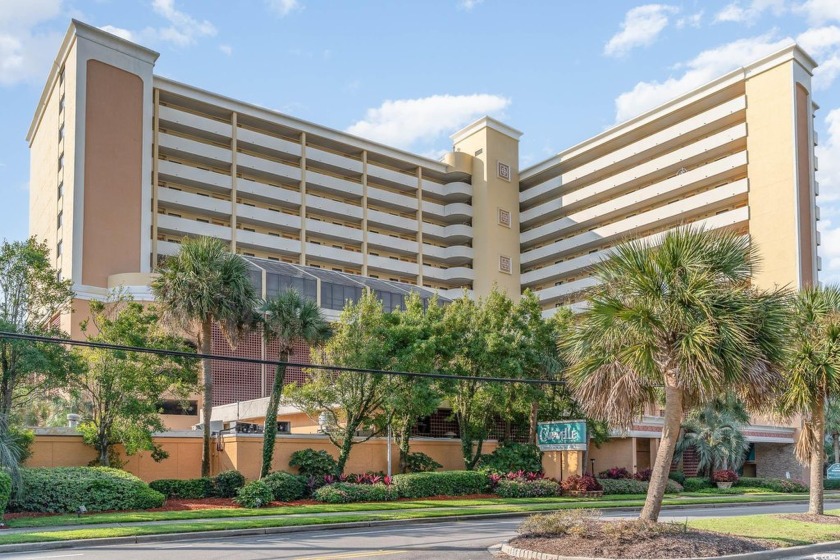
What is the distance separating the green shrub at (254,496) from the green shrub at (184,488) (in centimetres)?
200

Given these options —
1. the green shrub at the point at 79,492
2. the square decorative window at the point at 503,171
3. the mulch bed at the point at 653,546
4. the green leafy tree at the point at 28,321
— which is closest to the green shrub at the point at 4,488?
the green shrub at the point at 79,492

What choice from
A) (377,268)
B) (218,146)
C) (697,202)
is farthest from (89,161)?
(697,202)

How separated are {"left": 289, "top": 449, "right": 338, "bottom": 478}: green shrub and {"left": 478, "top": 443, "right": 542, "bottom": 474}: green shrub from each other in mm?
7137

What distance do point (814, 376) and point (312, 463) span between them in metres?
19.1

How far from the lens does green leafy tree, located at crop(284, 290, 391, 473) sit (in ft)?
113

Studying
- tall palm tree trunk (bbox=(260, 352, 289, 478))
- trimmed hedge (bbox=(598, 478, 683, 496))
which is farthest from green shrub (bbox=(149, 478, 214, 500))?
trimmed hedge (bbox=(598, 478, 683, 496))

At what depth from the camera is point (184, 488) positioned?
30.7 metres

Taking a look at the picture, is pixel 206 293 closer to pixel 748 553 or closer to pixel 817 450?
pixel 817 450

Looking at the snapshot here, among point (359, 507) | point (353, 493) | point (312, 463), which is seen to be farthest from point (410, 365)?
point (359, 507)

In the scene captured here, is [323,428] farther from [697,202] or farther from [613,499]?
[697,202]

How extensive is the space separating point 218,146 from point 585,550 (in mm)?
63711

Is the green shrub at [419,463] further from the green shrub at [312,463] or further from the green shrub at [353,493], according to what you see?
the green shrub at [353,493]

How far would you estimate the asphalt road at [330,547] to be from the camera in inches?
659

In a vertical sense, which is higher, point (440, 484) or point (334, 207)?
point (334, 207)
